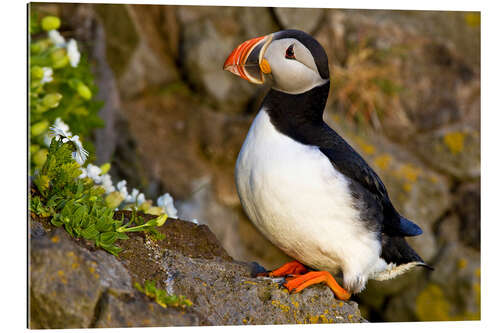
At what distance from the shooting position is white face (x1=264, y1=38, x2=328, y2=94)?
344cm

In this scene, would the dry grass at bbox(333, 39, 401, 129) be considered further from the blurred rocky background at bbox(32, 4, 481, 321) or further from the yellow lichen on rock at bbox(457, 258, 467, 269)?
Result: the yellow lichen on rock at bbox(457, 258, 467, 269)

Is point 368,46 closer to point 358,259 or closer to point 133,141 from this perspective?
point 133,141

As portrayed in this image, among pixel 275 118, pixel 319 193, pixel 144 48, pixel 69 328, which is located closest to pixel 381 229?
pixel 319 193

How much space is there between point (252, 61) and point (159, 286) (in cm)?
128

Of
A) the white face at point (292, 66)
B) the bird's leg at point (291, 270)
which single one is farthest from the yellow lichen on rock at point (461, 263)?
the white face at point (292, 66)

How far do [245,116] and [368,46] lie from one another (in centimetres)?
152

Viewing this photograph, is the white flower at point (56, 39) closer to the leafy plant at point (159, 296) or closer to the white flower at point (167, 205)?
the white flower at point (167, 205)

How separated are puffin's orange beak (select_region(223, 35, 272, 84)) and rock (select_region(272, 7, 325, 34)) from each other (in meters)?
2.55

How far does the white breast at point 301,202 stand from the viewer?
3.38 m

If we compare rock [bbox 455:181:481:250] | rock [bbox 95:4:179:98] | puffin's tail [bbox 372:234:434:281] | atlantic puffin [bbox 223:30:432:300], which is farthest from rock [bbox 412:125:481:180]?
atlantic puffin [bbox 223:30:432:300]

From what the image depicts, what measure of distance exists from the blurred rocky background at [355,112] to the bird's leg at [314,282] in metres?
2.79

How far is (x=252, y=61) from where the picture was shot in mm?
3535

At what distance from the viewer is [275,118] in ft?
11.5

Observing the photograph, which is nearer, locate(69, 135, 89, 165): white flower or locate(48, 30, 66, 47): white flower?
locate(69, 135, 89, 165): white flower
